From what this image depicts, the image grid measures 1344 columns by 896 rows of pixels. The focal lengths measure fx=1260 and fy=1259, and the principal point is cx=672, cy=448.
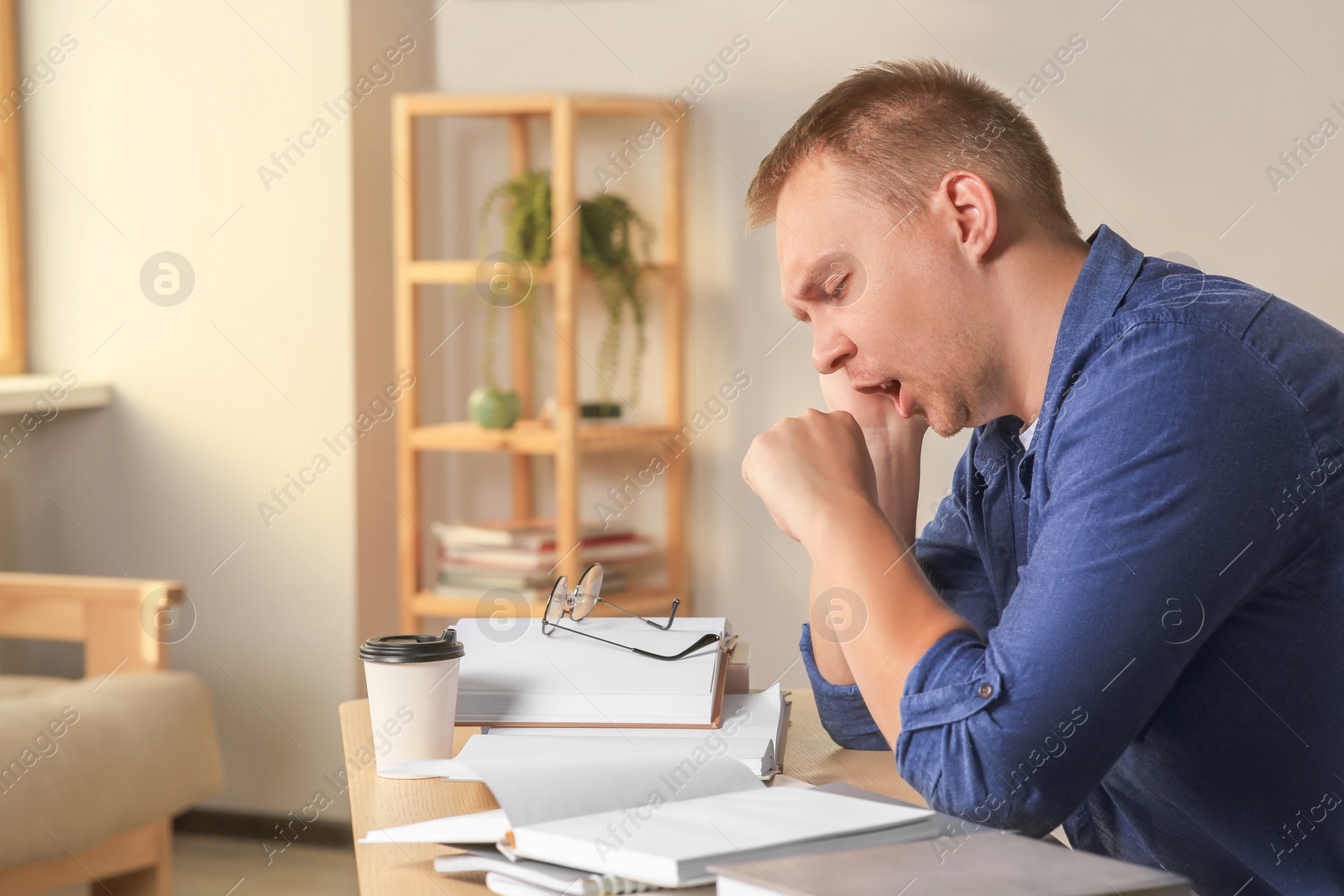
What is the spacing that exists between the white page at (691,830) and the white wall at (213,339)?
2285 mm

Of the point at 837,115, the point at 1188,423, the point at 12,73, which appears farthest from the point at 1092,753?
the point at 12,73

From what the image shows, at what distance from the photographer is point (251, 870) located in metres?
2.78

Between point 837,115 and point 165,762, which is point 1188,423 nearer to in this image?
point 837,115

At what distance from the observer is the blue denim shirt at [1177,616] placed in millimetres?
747

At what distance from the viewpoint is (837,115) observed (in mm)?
1021

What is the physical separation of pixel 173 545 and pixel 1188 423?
2741 millimetres

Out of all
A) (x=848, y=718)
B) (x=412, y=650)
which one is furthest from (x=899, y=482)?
(x=412, y=650)

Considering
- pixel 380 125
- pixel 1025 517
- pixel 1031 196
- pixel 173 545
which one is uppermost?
pixel 380 125

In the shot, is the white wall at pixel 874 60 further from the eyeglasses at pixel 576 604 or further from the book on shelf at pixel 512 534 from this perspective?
the eyeglasses at pixel 576 604

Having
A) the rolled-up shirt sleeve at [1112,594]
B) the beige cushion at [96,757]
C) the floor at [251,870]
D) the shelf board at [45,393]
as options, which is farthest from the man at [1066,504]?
→ the shelf board at [45,393]

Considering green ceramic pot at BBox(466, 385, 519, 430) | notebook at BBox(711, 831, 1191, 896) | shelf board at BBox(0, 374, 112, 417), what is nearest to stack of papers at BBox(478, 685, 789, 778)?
notebook at BBox(711, 831, 1191, 896)

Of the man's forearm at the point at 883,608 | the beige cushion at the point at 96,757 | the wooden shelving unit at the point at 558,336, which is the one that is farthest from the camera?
the wooden shelving unit at the point at 558,336

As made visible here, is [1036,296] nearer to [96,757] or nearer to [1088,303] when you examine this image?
[1088,303]

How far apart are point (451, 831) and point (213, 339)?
8.12 ft
